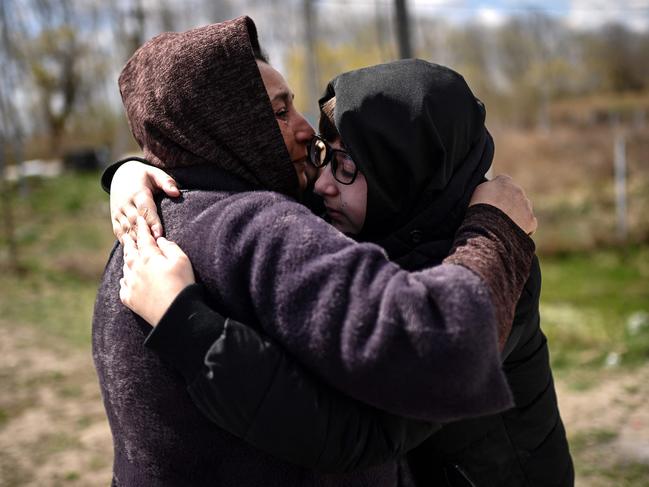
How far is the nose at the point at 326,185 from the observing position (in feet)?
5.20

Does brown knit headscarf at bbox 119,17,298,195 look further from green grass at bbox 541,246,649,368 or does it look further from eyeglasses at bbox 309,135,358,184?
green grass at bbox 541,246,649,368

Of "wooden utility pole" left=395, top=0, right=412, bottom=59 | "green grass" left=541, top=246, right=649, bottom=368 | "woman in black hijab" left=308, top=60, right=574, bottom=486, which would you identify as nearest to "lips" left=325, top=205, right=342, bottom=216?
"woman in black hijab" left=308, top=60, right=574, bottom=486

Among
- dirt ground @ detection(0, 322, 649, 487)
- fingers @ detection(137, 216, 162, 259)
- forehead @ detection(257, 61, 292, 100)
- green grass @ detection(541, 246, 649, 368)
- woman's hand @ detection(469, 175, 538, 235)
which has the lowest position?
green grass @ detection(541, 246, 649, 368)

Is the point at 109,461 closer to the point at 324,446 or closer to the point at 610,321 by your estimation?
the point at 324,446

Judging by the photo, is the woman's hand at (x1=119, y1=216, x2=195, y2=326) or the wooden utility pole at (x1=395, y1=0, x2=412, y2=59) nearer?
the woman's hand at (x1=119, y1=216, x2=195, y2=326)

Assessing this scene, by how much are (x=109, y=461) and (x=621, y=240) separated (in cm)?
964

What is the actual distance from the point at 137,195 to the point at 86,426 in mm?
4224

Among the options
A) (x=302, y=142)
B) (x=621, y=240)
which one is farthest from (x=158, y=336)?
(x=621, y=240)

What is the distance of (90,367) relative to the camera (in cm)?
639

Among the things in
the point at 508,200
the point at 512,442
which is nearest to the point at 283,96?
the point at 508,200

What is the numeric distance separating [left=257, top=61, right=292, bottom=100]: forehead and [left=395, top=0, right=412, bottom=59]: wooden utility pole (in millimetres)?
3995

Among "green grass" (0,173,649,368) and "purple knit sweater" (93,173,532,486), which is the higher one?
"purple knit sweater" (93,173,532,486)

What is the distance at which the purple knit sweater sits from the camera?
42.7 inches

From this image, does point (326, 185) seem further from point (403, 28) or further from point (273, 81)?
point (403, 28)
